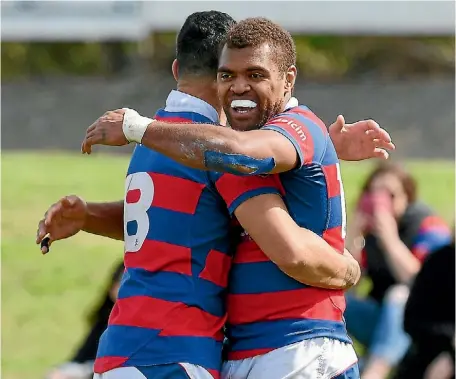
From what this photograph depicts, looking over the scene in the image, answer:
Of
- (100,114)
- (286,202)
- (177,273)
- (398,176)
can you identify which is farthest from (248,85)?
(100,114)

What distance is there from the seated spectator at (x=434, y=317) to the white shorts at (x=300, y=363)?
91.5 inches

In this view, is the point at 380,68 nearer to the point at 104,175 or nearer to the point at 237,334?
the point at 104,175

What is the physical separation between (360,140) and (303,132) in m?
0.76

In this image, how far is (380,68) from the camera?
41.0 metres

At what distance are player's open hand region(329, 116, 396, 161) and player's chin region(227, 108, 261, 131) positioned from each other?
0.70 m

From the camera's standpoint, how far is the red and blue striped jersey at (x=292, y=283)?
350cm

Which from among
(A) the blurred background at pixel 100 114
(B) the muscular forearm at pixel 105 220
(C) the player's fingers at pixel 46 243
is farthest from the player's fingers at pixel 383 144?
(A) the blurred background at pixel 100 114

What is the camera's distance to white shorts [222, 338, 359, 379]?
11.4ft

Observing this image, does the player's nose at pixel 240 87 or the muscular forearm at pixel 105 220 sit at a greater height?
the player's nose at pixel 240 87

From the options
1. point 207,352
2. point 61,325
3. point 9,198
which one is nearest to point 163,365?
point 207,352

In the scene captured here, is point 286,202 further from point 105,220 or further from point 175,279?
point 105,220

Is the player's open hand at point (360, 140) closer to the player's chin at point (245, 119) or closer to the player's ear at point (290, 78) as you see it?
the player's ear at point (290, 78)

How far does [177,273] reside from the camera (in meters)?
3.53

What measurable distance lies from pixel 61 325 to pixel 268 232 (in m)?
6.38
